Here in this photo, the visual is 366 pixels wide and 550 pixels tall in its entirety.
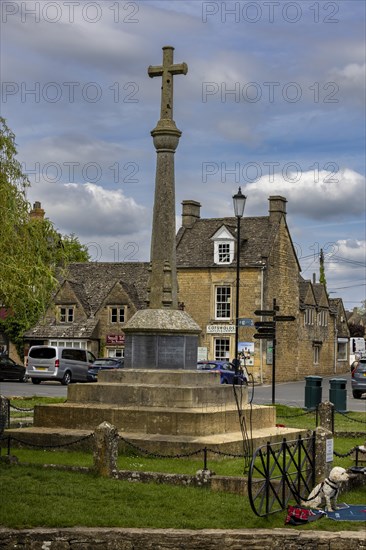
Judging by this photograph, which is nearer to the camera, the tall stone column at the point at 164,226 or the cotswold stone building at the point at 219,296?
the tall stone column at the point at 164,226

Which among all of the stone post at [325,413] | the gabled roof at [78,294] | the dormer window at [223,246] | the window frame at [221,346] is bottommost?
the stone post at [325,413]

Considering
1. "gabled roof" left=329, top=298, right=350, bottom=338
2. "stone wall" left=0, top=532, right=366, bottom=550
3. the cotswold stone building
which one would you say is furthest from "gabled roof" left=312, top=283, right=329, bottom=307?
"stone wall" left=0, top=532, right=366, bottom=550

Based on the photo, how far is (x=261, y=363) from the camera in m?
54.2

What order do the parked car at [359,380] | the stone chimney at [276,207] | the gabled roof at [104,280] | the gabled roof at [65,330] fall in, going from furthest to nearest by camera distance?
1. the gabled roof at [104,280]
2. the gabled roof at [65,330]
3. the stone chimney at [276,207]
4. the parked car at [359,380]

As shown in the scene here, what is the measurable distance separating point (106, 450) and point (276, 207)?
44.3 m

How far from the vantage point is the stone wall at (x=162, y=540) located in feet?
37.6

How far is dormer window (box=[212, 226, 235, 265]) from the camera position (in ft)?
187

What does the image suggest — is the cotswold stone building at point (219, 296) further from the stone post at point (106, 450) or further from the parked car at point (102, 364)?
the stone post at point (106, 450)

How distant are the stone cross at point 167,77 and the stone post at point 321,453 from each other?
8.95m

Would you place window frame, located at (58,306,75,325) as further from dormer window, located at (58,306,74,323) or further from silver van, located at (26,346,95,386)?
silver van, located at (26,346,95,386)

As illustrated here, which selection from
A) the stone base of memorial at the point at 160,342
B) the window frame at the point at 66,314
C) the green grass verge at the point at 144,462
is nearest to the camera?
the green grass verge at the point at 144,462

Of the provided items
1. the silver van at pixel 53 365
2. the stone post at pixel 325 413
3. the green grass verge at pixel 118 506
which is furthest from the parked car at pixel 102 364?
the green grass verge at pixel 118 506

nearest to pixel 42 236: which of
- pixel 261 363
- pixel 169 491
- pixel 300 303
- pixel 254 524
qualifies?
pixel 169 491

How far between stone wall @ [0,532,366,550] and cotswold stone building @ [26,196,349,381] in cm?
4102
